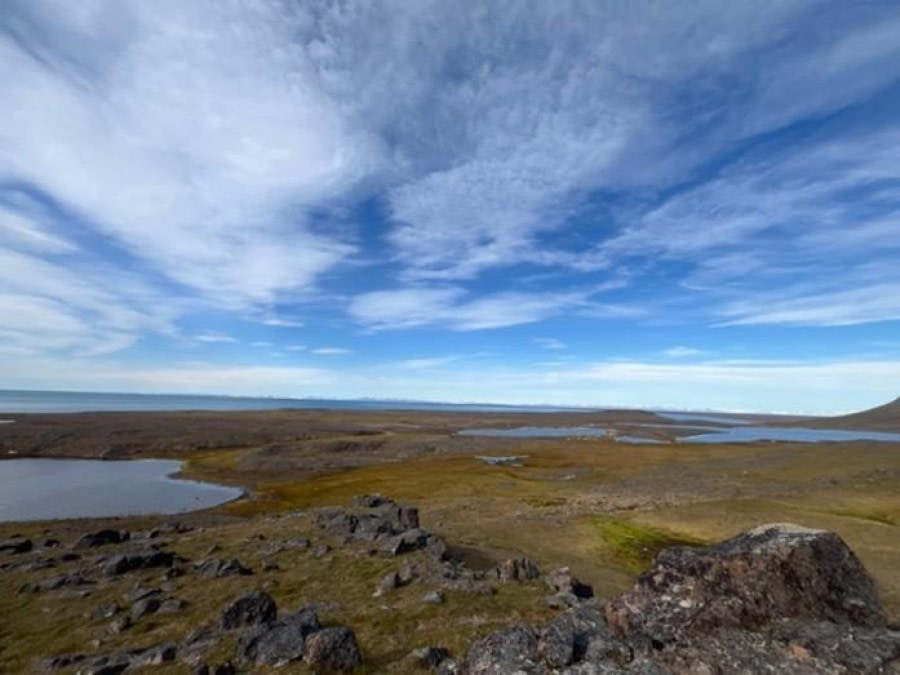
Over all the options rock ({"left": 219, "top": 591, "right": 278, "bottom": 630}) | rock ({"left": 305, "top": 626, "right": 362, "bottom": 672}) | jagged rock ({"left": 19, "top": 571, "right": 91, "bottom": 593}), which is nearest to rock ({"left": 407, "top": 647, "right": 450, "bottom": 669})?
rock ({"left": 305, "top": 626, "right": 362, "bottom": 672})

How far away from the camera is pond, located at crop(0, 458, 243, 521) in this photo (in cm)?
6056

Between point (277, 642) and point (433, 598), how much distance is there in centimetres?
684

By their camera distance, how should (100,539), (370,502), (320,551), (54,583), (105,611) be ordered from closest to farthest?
1. (105,611)
2. (54,583)
3. (320,551)
4. (100,539)
5. (370,502)

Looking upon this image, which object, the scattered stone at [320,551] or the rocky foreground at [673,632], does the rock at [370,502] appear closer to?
the scattered stone at [320,551]

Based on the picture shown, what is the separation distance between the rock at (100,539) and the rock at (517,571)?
29.3 meters

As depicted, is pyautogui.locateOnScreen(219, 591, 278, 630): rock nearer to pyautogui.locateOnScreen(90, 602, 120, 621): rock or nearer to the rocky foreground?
the rocky foreground

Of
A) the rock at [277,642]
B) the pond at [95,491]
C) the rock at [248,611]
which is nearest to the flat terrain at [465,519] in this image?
the rock at [277,642]

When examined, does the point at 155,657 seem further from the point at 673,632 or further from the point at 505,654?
Result: the point at 673,632

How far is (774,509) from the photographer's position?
4566cm

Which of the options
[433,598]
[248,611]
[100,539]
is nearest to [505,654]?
[433,598]

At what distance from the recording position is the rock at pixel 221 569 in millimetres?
26906

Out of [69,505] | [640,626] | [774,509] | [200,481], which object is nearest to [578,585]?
[640,626]

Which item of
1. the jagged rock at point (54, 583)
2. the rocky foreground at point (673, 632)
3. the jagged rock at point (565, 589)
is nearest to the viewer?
the rocky foreground at point (673, 632)

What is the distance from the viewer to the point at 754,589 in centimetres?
1277
